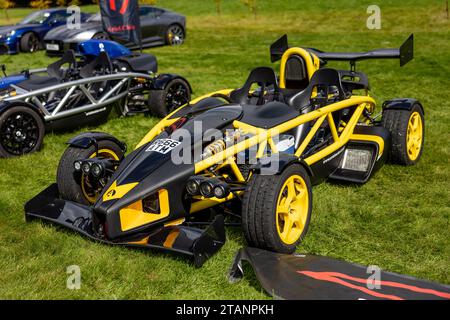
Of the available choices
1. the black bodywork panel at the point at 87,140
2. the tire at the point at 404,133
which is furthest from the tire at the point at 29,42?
the tire at the point at 404,133

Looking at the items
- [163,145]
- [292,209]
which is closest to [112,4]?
[163,145]

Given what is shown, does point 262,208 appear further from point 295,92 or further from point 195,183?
point 295,92

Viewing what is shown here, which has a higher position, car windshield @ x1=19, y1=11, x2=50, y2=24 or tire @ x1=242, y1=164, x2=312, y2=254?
car windshield @ x1=19, y1=11, x2=50, y2=24

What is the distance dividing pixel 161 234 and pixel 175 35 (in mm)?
15833

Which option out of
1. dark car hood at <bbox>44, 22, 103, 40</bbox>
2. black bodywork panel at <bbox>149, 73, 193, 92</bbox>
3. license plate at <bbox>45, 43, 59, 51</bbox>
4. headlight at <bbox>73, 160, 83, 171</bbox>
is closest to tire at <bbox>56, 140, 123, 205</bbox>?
headlight at <bbox>73, 160, 83, 171</bbox>

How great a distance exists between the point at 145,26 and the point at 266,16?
33.4 ft

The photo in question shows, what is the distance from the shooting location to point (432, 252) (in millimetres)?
4664

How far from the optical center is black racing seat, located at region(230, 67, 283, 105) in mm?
6090

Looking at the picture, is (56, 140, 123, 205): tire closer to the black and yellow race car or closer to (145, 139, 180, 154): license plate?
the black and yellow race car

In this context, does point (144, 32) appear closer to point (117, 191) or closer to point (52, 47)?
point (52, 47)

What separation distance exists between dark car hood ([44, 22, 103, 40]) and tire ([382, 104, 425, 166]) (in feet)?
40.8

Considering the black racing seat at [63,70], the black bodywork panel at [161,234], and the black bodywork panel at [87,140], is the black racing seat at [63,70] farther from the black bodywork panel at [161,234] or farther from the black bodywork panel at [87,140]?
the black bodywork panel at [161,234]
